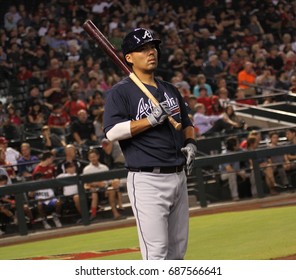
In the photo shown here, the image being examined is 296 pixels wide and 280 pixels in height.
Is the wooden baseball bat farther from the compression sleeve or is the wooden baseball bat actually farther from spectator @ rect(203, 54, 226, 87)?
spectator @ rect(203, 54, 226, 87)

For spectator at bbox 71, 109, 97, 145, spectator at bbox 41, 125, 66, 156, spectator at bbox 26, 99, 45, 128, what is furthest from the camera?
spectator at bbox 26, 99, 45, 128

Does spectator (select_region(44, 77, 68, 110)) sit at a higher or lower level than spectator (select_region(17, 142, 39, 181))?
higher

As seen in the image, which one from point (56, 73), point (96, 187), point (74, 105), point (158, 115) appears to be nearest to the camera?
point (158, 115)

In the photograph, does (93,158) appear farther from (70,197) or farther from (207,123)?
(207,123)

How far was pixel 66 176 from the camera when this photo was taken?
15203mm

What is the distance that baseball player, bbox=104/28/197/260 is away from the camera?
5.93 metres

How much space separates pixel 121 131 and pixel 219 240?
18.4 feet

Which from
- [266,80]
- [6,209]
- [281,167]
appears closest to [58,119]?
[6,209]

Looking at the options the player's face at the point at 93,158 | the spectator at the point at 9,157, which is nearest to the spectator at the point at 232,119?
the player's face at the point at 93,158

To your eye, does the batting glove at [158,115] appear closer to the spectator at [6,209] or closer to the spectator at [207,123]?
the spectator at [6,209]

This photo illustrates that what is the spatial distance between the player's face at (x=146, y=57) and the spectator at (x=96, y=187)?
924 centimetres

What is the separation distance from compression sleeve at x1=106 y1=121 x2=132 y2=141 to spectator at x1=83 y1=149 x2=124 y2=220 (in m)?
9.34

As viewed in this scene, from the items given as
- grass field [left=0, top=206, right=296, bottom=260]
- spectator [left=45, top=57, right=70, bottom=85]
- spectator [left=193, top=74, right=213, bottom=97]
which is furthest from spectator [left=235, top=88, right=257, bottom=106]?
grass field [left=0, top=206, right=296, bottom=260]

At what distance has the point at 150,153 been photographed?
6043 millimetres
